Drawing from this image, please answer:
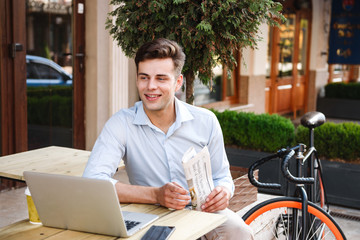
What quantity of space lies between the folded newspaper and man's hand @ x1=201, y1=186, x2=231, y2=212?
2 centimetres

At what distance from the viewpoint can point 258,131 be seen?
5.36 meters

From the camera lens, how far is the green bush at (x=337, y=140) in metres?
5.09

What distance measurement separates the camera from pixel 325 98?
40.2 ft

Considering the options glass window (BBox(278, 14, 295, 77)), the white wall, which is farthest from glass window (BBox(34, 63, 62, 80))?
glass window (BBox(278, 14, 295, 77))

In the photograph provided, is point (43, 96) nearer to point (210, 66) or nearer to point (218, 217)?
point (210, 66)

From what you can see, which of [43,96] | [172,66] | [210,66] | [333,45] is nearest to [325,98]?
[333,45]

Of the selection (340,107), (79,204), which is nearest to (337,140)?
(79,204)

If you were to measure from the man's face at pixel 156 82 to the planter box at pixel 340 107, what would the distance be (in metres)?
10.3

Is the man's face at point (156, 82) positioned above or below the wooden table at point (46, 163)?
above

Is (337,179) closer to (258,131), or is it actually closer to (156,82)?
(258,131)

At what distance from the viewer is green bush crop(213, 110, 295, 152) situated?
17.5ft

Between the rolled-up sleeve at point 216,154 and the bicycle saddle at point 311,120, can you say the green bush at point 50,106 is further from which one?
the rolled-up sleeve at point 216,154

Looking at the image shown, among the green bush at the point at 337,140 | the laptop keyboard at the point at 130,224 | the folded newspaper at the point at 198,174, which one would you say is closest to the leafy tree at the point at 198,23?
the folded newspaper at the point at 198,174

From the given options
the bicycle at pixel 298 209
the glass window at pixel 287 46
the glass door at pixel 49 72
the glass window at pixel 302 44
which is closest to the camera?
the bicycle at pixel 298 209
